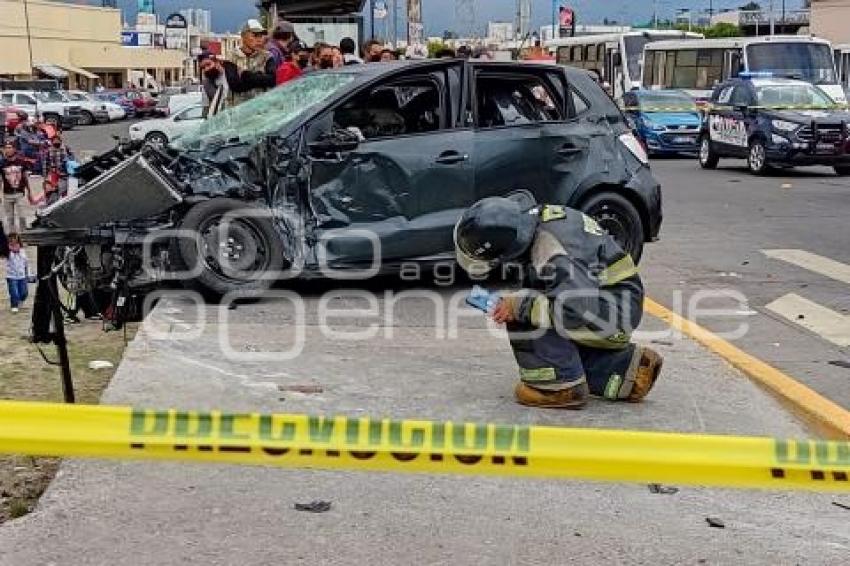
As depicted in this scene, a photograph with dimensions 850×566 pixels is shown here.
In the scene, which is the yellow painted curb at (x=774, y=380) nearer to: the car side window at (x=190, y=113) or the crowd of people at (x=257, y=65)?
the crowd of people at (x=257, y=65)

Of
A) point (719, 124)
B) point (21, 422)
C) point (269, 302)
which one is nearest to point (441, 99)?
point (269, 302)

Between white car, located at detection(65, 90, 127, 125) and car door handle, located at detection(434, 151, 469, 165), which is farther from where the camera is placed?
white car, located at detection(65, 90, 127, 125)

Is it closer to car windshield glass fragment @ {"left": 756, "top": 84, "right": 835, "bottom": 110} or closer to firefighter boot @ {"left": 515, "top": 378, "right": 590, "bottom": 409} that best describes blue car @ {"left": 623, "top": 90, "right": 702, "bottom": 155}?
car windshield glass fragment @ {"left": 756, "top": 84, "right": 835, "bottom": 110}

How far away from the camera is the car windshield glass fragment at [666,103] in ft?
86.0

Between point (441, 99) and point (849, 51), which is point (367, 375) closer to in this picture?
point (441, 99)

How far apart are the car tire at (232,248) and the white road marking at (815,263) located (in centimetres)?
499

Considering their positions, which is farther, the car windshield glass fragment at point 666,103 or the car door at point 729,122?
the car windshield glass fragment at point 666,103

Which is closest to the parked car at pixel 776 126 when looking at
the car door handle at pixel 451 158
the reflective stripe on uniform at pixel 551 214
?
the car door handle at pixel 451 158

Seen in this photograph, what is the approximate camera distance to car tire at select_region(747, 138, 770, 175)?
2059 cm

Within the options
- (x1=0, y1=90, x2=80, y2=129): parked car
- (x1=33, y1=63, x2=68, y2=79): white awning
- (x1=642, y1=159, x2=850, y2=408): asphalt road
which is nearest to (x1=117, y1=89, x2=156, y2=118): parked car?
(x1=0, y1=90, x2=80, y2=129): parked car

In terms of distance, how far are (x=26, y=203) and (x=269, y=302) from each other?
9.17m

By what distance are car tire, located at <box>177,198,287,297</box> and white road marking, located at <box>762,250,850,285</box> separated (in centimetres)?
499

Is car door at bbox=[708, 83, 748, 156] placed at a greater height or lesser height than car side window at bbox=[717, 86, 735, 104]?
lesser

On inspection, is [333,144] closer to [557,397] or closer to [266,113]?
[266,113]
